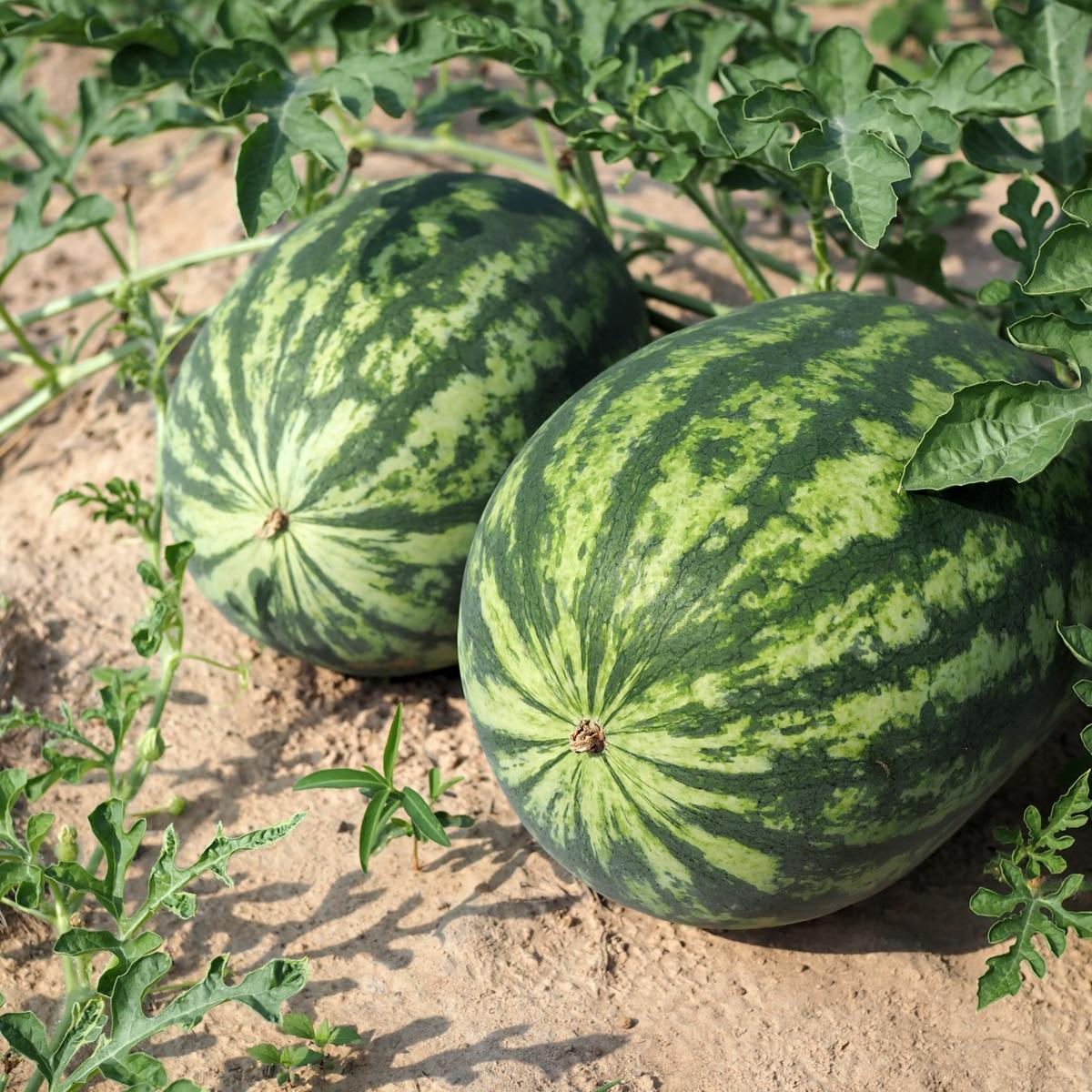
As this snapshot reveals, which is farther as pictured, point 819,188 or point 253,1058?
point 819,188

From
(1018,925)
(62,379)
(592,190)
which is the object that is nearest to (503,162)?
(592,190)

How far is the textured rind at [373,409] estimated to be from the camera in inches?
106

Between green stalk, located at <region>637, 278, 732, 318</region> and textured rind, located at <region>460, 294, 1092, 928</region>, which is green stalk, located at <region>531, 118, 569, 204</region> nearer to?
green stalk, located at <region>637, 278, 732, 318</region>

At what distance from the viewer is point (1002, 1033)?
2412 millimetres

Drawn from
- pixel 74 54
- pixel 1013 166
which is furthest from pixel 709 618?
pixel 74 54

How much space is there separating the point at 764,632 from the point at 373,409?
949 millimetres

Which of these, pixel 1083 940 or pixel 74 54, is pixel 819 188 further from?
pixel 74 54

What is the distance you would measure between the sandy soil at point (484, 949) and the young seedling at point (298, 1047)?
0.13ft

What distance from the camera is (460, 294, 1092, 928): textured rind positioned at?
213 cm

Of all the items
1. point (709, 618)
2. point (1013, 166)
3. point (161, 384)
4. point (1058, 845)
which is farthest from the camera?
point (161, 384)

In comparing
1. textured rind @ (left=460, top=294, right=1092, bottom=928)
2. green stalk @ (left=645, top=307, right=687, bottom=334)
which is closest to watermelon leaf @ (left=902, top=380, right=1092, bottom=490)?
textured rind @ (left=460, top=294, right=1092, bottom=928)

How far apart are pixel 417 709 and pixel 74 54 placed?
392 cm

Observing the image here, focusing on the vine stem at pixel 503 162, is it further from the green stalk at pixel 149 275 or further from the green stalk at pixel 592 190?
the green stalk at pixel 149 275

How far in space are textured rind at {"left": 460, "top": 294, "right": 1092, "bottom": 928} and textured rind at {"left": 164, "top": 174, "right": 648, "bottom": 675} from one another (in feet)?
1.00
